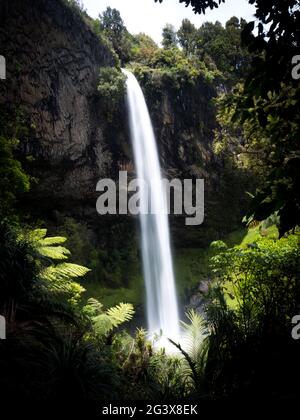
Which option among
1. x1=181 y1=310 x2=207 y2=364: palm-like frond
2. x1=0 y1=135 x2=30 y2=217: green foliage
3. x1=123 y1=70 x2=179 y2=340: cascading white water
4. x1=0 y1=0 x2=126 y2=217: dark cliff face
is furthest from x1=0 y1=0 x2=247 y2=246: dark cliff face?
x1=181 y1=310 x2=207 y2=364: palm-like frond

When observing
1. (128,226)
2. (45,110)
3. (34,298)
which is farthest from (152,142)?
(34,298)

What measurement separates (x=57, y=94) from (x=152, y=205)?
26.0 feet

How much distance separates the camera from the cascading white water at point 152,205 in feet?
63.6

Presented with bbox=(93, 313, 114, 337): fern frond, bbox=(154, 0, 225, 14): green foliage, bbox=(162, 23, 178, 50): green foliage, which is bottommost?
bbox=(93, 313, 114, 337): fern frond

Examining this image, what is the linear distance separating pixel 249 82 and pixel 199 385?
369 centimetres

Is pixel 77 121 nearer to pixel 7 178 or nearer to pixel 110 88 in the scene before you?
pixel 110 88

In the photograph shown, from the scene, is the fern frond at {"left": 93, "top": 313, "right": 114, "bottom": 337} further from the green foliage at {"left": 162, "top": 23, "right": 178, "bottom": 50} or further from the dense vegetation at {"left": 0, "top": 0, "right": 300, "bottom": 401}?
the green foliage at {"left": 162, "top": 23, "right": 178, "bottom": 50}

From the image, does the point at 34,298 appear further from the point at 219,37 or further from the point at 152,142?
the point at 219,37

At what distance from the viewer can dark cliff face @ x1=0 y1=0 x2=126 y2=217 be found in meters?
14.0

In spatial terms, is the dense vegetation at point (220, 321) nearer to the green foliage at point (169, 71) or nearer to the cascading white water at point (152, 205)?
the cascading white water at point (152, 205)

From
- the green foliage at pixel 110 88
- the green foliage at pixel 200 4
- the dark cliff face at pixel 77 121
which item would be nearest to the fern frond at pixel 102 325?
the green foliage at pixel 200 4

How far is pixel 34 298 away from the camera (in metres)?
5.19

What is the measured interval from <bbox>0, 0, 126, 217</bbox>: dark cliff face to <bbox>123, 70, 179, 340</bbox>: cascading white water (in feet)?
5.04
